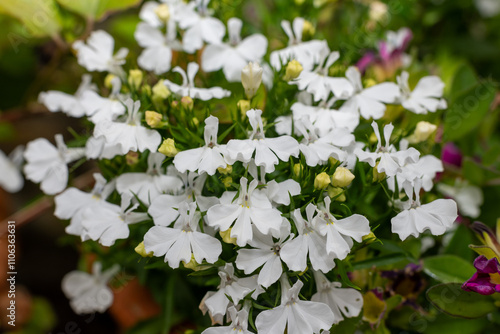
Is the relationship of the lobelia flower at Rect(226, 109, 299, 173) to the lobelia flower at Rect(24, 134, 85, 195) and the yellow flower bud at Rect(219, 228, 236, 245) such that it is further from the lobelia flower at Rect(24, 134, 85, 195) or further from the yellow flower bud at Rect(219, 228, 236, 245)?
the lobelia flower at Rect(24, 134, 85, 195)

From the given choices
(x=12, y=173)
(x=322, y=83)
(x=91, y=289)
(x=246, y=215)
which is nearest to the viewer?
(x=246, y=215)

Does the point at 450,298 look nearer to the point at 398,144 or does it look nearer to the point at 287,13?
the point at 398,144

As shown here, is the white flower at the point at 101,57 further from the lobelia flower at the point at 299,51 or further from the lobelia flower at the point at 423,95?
the lobelia flower at the point at 423,95

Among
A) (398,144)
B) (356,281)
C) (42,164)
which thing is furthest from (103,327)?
(398,144)

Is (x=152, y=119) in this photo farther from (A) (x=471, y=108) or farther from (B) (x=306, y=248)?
(A) (x=471, y=108)

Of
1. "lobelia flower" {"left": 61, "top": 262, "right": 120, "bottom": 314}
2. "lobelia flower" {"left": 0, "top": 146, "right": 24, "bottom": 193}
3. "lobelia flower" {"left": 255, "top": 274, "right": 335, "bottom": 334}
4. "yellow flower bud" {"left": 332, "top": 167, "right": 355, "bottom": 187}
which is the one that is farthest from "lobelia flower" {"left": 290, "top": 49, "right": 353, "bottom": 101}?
"lobelia flower" {"left": 0, "top": 146, "right": 24, "bottom": 193}

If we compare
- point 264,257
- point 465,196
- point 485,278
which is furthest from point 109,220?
point 465,196

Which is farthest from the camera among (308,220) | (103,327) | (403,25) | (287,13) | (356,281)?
(103,327)
